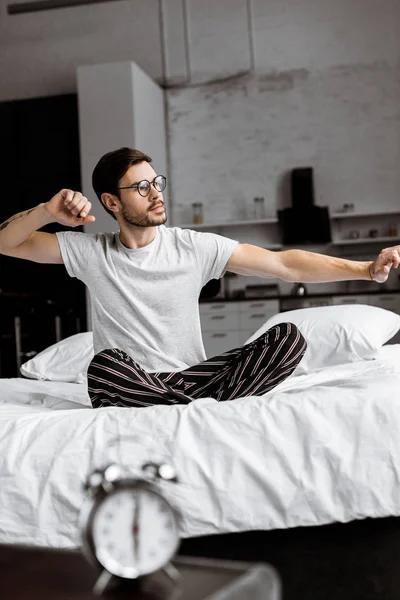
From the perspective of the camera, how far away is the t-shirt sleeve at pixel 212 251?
2.65 meters

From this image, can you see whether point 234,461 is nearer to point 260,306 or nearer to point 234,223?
point 260,306

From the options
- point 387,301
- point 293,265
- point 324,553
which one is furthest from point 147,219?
point 387,301

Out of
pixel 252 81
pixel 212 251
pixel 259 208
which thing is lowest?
pixel 212 251

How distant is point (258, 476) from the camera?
1.86 meters

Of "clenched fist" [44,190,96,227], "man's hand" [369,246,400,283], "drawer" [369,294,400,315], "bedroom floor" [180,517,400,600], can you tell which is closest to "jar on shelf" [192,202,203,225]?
"drawer" [369,294,400,315]

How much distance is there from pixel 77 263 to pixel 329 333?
4.78 ft

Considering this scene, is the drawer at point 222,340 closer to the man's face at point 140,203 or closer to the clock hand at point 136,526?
the man's face at point 140,203

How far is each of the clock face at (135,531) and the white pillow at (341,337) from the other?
2413 millimetres

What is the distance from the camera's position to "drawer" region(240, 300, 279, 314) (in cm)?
Answer: 705

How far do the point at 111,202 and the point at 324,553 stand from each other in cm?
140

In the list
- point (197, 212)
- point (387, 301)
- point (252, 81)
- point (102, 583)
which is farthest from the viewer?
point (197, 212)

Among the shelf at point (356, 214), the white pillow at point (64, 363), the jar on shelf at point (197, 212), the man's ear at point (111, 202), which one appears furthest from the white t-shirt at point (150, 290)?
the jar on shelf at point (197, 212)

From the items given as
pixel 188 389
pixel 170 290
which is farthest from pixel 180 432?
pixel 170 290

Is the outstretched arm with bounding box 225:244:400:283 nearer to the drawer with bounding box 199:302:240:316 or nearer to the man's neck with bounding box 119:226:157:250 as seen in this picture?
the man's neck with bounding box 119:226:157:250
